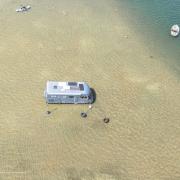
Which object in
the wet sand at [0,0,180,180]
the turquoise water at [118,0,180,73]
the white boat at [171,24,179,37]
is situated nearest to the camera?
the wet sand at [0,0,180,180]

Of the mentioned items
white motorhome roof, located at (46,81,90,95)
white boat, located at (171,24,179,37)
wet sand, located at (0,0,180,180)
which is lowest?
wet sand, located at (0,0,180,180)

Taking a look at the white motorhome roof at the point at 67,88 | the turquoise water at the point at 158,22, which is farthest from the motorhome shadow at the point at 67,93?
the turquoise water at the point at 158,22

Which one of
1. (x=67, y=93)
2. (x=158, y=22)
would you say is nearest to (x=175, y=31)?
(x=158, y=22)

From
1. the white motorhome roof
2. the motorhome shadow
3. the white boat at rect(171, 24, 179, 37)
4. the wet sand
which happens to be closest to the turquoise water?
the white boat at rect(171, 24, 179, 37)

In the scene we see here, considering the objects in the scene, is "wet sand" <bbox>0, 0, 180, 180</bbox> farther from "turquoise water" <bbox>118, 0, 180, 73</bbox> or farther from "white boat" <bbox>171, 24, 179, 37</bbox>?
"white boat" <bbox>171, 24, 179, 37</bbox>

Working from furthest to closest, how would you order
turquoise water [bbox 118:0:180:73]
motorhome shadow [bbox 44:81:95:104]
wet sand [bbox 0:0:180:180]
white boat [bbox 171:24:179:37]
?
1. white boat [bbox 171:24:179:37]
2. turquoise water [bbox 118:0:180:73]
3. motorhome shadow [bbox 44:81:95:104]
4. wet sand [bbox 0:0:180:180]

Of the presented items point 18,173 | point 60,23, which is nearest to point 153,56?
point 60,23

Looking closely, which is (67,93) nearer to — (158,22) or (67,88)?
(67,88)
